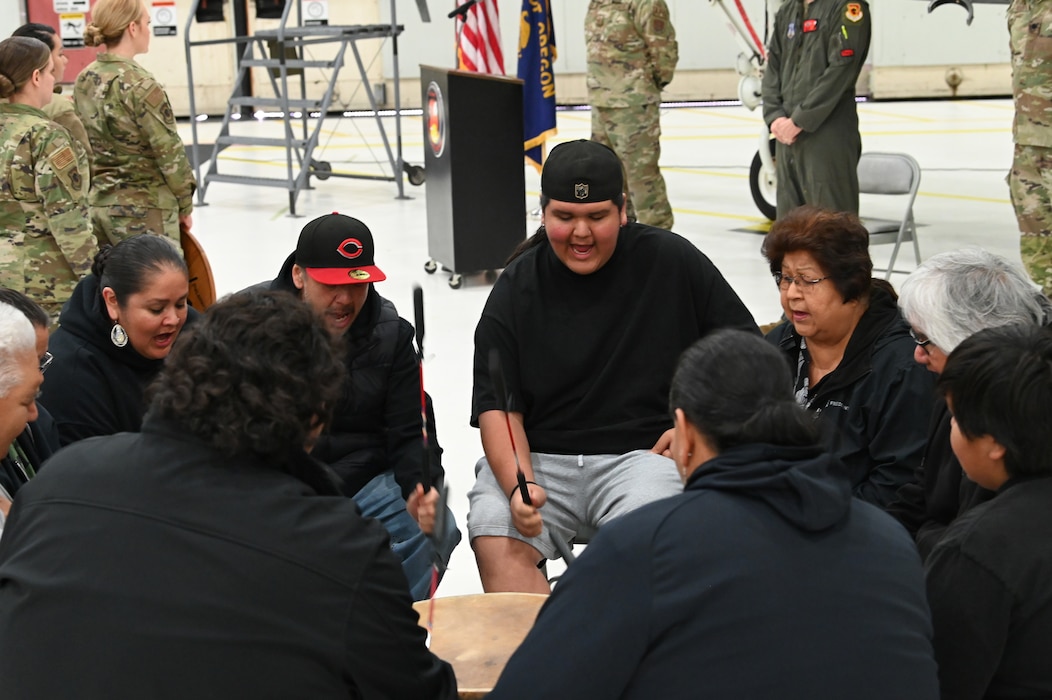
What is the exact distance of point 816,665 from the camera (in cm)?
160

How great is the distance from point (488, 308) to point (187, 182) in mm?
3106

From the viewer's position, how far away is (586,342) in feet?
10.5

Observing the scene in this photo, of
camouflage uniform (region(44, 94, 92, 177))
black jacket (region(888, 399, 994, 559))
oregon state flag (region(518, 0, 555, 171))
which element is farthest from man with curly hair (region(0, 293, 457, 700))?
oregon state flag (region(518, 0, 555, 171))

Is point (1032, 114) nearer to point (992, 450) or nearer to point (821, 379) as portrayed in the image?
point (821, 379)

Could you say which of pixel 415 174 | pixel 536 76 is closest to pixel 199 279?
pixel 536 76

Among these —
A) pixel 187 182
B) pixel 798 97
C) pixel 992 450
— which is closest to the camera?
pixel 992 450

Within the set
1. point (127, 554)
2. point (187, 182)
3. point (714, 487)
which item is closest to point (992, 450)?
point (714, 487)

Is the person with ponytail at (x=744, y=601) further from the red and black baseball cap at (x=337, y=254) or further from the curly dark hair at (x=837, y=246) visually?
the red and black baseball cap at (x=337, y=254)

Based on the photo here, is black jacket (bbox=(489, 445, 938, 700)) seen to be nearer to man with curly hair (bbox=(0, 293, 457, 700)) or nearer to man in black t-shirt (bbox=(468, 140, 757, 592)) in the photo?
man with curly hair (bbox=(0, 293, 457, 700))

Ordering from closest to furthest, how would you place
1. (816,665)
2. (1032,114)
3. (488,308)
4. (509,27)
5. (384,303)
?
(816,665), (488,308), (384,303), (1032,114), (509,27)

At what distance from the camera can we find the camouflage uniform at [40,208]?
14.7 ft

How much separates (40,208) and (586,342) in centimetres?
246

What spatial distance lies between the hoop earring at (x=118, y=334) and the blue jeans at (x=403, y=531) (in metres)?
0.74

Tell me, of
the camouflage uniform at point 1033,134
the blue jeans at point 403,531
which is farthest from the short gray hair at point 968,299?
the camouflage uniform at point 1033,134
